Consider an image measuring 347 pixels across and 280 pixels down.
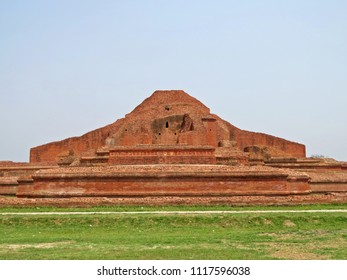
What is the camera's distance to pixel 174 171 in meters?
19.6

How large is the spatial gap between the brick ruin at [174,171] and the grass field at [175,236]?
228cm

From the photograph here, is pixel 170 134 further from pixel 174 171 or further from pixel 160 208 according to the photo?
pixel 160 208

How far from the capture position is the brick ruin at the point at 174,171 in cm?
1947

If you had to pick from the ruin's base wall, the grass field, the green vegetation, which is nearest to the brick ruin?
the ruin's base wall

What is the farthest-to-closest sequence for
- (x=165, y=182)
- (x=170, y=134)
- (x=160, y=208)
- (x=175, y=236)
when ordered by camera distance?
(x=170, y=134) → (x=165, y=182) → (x=160, y=208) → (x=175, y=236)

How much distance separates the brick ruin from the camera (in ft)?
63.9

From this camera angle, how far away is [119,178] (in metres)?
19.7

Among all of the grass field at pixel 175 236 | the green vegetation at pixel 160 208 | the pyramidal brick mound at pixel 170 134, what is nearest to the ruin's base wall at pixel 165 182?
the green vegetation at pixel 160 208

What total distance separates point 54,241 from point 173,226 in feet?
11.9

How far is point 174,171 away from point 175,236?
8.21 m

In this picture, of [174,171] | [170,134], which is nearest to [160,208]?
[174,171]

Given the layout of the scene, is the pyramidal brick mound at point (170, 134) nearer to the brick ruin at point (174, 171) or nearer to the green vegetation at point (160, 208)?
the brick ruin at point (174, 171)

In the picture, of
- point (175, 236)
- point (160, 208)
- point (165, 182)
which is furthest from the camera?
point (165, 182)

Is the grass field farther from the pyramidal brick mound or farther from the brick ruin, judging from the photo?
the pyramidal brick mound
